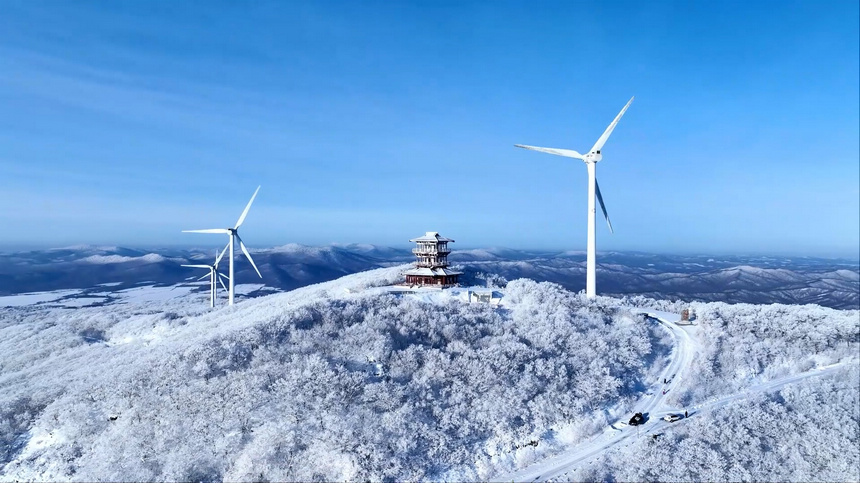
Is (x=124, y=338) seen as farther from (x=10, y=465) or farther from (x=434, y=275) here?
(x=434, y=275)

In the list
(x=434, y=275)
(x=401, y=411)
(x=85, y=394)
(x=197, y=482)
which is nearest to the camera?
(x=197, y=482)

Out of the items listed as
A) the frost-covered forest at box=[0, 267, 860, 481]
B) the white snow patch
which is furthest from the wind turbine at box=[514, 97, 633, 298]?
the white snow patch

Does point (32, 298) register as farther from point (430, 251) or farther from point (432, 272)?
point (432, 272)

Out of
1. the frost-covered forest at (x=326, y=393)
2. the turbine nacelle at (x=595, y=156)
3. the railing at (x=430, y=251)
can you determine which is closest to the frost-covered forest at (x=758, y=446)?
the frost-covered forest at (x=326, y=393)

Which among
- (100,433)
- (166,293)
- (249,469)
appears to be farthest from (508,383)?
(166,293)

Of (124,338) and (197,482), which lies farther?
(124,338)

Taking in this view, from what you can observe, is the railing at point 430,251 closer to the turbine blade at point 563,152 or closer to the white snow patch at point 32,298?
the turbine blade at point 563,152
